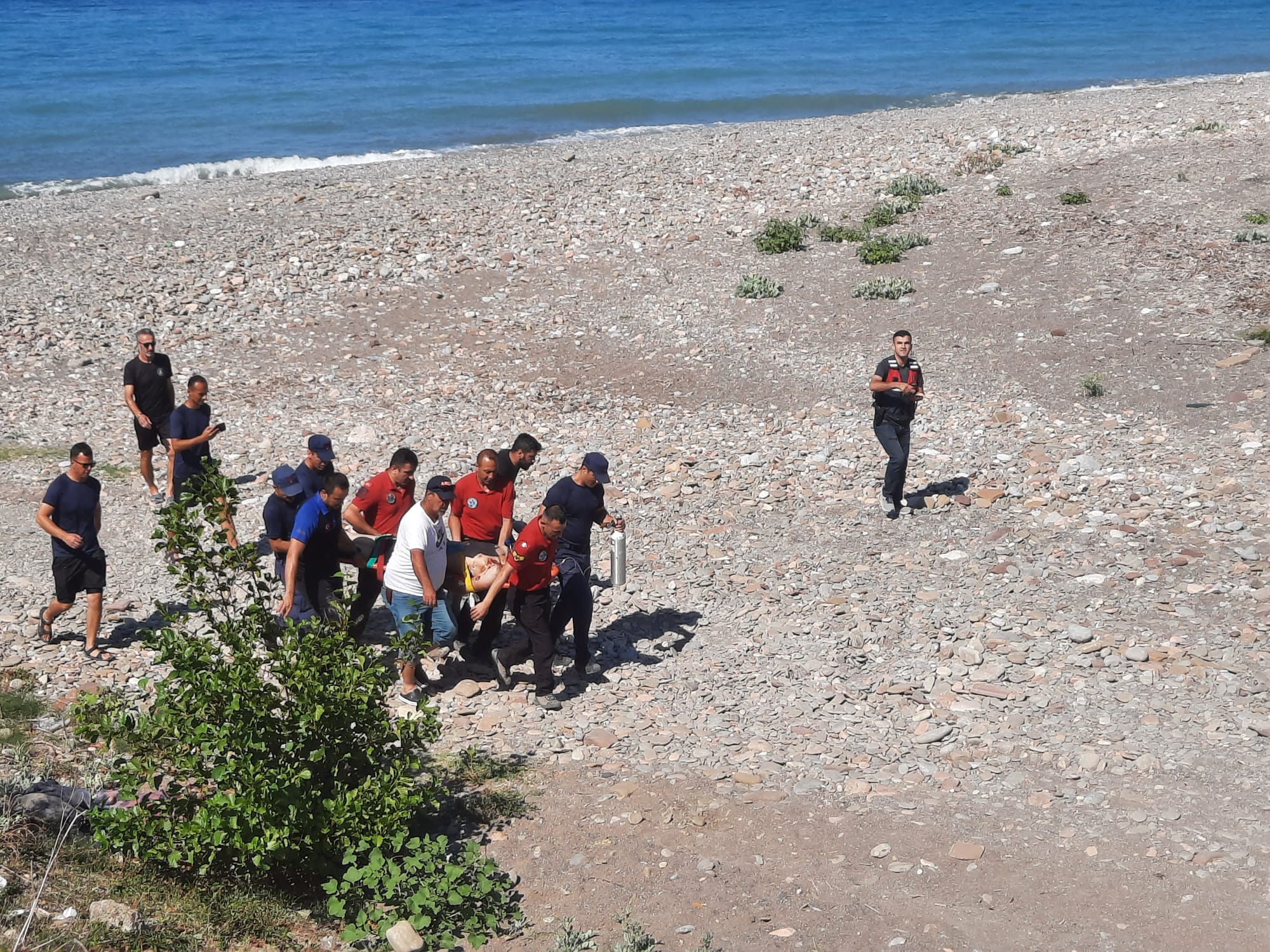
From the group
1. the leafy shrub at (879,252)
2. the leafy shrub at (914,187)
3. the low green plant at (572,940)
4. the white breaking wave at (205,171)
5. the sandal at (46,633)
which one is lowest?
the low green plant at (572,940)

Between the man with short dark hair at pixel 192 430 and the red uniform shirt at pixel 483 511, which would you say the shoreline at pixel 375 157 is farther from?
the red uniform shirt at pixel 483 511

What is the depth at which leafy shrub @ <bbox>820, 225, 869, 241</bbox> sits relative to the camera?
67.9 feet

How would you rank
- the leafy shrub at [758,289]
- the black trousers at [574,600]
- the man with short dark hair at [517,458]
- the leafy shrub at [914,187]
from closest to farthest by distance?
the black trousers at [574,600]
the man with short dark hair at [517,458]
the leafy shrub at [758,289]
the leafy shrub at [914,187]

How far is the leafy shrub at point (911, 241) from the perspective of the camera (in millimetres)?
19984

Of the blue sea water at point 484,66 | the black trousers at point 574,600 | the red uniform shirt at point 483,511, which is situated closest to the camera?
the black trousers at point 574,600

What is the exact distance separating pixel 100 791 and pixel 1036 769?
19.8 ft

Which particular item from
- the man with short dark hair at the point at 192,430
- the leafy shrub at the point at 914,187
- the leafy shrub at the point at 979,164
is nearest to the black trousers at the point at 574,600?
the man with short dark hair at the point at 192,430

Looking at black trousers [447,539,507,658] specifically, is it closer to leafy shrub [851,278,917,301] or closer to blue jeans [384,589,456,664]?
blue jeans [384,589,456,664]

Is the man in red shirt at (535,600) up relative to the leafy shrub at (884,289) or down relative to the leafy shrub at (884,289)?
down

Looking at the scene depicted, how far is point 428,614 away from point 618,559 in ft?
6.65

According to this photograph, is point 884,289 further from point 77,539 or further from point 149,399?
point 77,539

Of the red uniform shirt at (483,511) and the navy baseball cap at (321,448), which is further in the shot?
the red uniform shirt at (483,511)

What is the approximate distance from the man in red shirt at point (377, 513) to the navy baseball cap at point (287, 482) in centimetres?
43

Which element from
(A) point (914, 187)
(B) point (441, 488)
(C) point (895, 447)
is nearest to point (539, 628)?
(B) point (441, 488)
